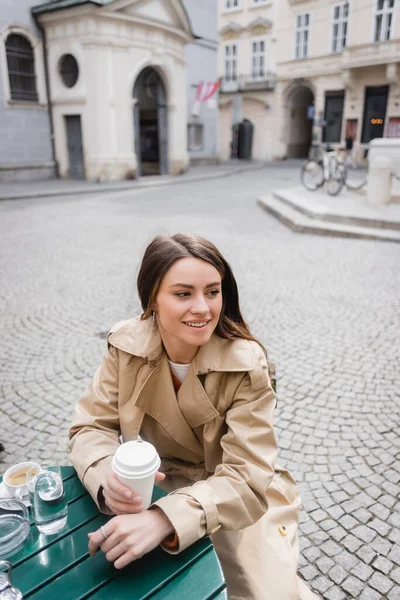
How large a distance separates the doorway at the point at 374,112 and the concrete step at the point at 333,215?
686 inches

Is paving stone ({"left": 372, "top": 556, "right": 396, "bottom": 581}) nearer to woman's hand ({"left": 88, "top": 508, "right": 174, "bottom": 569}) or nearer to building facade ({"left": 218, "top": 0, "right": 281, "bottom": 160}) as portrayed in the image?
woman's hand ({"left": 88, "top": 508, "right": 174, "bottom": 569})

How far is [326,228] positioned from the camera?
9.10m

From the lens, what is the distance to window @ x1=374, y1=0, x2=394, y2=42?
24.9 meters

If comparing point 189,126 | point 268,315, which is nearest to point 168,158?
point 189,126

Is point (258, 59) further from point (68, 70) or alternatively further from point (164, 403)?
point (164, 403)

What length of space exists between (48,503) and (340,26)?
32192 millimetres

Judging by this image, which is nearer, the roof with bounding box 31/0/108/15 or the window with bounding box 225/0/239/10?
the roof with bounding box 31/0/108/15

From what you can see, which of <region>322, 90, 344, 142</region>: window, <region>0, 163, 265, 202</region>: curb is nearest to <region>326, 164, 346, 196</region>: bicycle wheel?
<region>0, 163, 265, 202</region>: curb

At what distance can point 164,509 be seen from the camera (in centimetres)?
128

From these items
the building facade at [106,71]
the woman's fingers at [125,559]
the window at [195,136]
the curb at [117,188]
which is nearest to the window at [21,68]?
the building facade at [106,71]

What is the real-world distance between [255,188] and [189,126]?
392 inches

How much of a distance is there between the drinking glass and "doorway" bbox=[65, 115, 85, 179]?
1917cm

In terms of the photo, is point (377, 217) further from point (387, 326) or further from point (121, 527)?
point (121, 527)

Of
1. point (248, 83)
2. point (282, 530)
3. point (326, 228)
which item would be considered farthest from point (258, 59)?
point (282, 530)
